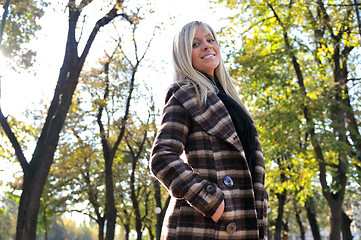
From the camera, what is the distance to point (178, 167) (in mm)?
2260

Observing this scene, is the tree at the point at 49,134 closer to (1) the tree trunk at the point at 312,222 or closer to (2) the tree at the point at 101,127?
(2) the tree at the point at 101,127

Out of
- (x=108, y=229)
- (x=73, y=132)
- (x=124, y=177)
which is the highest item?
(x=73, y=132)

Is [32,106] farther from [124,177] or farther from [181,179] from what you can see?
[181,179]

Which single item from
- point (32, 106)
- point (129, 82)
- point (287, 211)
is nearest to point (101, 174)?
point (32, 106)

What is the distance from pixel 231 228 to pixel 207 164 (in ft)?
1.15

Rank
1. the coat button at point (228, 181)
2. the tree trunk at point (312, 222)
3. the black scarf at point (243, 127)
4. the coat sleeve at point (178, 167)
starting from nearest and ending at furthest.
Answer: the coat sleeve at point (178, 167)
the coat button at point (228, 181)
the black scarf at point (243, 127)
the tree trunk at point (312, 222)

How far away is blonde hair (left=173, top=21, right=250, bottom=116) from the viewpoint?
Result: 263 centimetres

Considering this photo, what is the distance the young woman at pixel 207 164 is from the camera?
7.25 ft

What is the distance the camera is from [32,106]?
2347 cm

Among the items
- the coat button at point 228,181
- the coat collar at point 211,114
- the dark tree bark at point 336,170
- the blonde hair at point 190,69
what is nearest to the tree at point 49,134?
the dark tree bark at point 336,170

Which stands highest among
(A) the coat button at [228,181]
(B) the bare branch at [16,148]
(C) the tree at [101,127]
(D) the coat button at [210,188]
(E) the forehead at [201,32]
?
(C) the tree at [101,127]

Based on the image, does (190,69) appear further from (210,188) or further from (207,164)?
(210,188)

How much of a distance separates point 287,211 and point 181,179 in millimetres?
34878

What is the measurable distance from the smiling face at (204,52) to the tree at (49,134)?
830 centimetres
